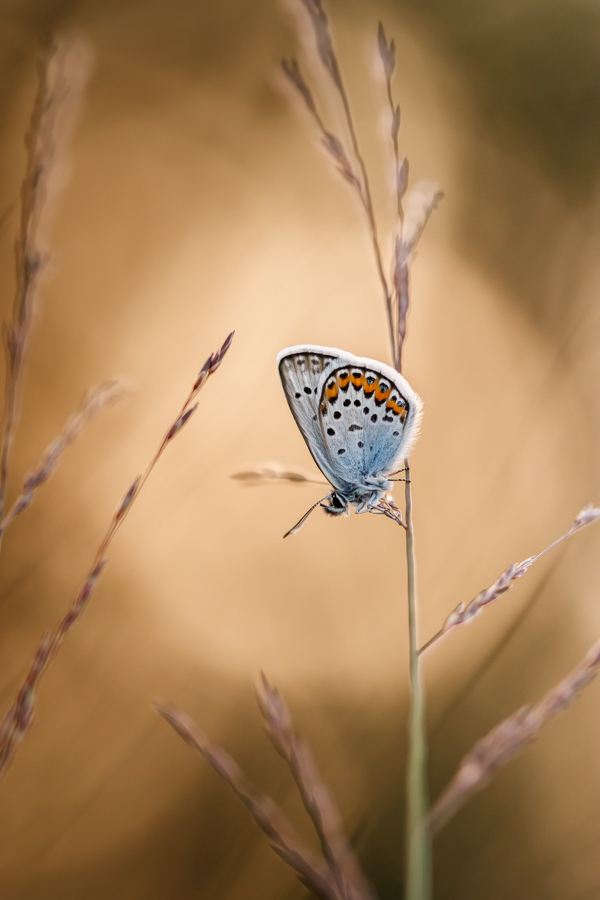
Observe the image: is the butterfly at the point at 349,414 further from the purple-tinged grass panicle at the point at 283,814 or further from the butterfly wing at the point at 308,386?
the purple-tinged grass panicle at the point at 283,814

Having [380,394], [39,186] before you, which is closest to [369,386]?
[380,394]

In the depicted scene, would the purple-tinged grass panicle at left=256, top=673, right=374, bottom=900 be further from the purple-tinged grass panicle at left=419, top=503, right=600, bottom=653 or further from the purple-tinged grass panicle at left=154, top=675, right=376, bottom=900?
the purple-tinged grass panicle at left=419, top=503, right=600, bottom=653

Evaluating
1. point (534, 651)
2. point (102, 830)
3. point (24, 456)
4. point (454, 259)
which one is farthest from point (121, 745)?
point (454, 259)

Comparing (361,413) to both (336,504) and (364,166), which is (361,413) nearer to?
(336,504)

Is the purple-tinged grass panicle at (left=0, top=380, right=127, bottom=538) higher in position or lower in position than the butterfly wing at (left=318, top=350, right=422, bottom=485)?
higher

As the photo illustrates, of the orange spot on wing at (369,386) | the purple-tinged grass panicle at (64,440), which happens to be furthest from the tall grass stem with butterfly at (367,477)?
the purple-tinged grass panicle at (64,440)

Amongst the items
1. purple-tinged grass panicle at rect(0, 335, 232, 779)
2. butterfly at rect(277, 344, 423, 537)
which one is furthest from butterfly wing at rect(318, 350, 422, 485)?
purple-tinged grass panicle at rect(0, 335, 232, 779)

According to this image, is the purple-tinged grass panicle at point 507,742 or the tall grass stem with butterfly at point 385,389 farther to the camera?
the tall grass stem with butterfly at point 385,389
